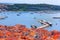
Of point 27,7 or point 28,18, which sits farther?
point 27,7

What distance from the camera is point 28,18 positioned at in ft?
7.71

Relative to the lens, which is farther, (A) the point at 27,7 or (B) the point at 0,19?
(A) the point at 27,7

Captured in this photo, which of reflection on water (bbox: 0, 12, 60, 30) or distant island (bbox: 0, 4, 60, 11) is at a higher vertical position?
A: distant island (bbox: 0, 4, 60, 11)

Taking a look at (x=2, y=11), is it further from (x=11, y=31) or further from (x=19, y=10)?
(x=11, y=31)

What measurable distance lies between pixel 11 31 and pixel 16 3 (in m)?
0.58

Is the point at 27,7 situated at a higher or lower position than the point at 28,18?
higher

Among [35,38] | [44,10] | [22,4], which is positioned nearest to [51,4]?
[44,10]

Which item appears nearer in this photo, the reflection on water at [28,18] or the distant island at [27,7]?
the reflection on water at [28,18]

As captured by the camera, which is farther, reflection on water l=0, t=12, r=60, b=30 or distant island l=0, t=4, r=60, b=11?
distant island l=0, t=4, r=60, b=11

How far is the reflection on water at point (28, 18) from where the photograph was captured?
2.29 m

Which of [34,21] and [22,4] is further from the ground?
[22,4]

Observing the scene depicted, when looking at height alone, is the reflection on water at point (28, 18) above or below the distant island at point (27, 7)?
below

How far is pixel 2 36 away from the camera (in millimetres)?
2062

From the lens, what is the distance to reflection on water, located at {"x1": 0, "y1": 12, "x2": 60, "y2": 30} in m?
2.29
